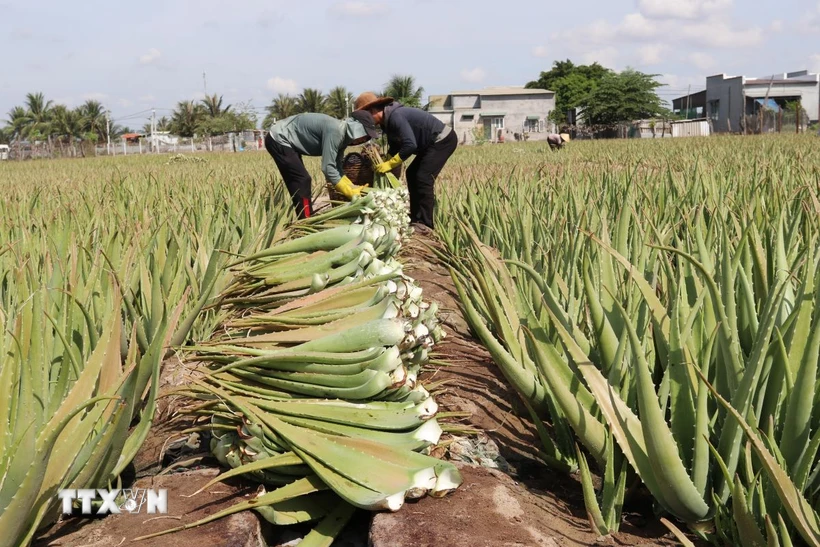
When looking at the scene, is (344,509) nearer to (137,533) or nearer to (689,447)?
(137,533)

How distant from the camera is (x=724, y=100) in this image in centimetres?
4553

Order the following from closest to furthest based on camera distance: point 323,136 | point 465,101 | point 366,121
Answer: point 323,136 < point 366,121 < point 465,101

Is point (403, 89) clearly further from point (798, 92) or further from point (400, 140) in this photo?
point (400, 140)

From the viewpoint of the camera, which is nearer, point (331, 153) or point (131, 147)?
point (331, 153)

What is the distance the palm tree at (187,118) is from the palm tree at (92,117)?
581 cm

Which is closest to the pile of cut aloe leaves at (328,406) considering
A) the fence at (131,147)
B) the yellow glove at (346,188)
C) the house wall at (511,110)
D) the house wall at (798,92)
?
the yellow glove at (346,188)

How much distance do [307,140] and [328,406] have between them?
3672mm

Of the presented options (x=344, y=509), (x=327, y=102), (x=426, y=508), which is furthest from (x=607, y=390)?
(x=327, y=102)

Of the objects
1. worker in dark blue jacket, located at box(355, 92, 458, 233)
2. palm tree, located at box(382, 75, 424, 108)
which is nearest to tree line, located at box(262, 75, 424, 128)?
palm tree, located at box(382, 75, 424, 108)

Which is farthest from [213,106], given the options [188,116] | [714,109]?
[714,109]

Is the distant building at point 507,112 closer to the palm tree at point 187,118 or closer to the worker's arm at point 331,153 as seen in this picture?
the palm tree at point 187,118

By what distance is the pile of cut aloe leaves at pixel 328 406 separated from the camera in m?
1.58

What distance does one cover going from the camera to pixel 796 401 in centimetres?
136

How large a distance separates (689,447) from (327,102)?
53.0 m
